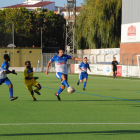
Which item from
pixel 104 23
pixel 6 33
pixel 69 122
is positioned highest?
pixel 104 23

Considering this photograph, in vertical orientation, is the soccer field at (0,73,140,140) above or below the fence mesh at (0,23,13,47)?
below

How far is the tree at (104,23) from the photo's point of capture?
4534 cm

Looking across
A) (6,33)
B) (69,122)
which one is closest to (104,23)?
(6,33)

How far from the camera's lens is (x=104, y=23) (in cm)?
4562

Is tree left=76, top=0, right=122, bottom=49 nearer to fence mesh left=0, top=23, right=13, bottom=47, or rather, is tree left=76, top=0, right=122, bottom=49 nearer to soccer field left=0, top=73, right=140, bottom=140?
fence mesh left=0, top=23, right=13, bottom=47

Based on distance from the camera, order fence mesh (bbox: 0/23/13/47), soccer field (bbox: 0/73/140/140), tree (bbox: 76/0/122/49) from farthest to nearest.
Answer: fence mesh (bbox: 0/23/13/47), tree (bbox: 76/0/122/49), soccer field (bbox: 0/73/140/140)

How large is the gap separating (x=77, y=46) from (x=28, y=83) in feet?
136

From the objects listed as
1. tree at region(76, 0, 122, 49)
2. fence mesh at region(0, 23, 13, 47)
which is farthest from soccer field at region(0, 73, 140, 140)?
fence mesh at region(0, 23, 13, 47)

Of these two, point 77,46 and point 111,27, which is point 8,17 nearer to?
point 77,46

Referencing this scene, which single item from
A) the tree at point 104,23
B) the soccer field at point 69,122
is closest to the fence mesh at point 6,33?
the tree at point 104,23

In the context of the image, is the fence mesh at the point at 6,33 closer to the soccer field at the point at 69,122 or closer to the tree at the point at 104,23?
the tree at the point at 104,23

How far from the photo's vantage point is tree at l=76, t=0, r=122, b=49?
4534 centimetres

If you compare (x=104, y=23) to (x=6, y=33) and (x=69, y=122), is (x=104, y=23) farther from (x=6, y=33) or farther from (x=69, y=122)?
(x=69, y=122)

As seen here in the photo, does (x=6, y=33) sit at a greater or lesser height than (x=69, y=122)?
greater
